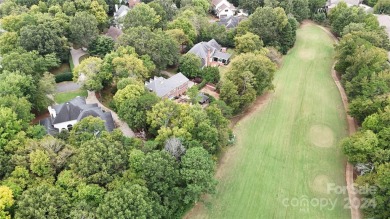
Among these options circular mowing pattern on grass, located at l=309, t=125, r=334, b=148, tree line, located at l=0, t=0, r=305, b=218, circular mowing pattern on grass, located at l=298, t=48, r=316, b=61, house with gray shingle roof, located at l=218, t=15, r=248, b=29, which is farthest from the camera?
house with gray shingle roof, located at l=218, t=15, r=248, b=29

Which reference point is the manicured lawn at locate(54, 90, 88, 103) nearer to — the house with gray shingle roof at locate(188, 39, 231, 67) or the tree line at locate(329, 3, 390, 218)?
the house with gray shingle roof at locate(188, 39, 231, 67)

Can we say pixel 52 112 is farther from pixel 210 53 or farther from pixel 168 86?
pixel 210 53

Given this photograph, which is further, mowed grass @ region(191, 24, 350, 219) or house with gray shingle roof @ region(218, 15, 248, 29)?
house with gray shingle roof @ region(218, 15, 248, 29)

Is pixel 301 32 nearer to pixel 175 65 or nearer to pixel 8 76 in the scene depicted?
pixel 175 65

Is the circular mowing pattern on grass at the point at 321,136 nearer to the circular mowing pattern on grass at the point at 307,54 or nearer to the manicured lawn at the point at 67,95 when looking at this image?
the circular mowing pattern on grass at the point at 307,54

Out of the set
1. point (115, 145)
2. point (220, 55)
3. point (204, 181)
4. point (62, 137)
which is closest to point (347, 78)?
point (220, 55)

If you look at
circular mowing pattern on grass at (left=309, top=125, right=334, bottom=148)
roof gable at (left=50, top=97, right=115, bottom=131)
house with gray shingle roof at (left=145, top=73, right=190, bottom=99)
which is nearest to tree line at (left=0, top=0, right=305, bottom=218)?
house with gray shingle roof at (left=145, top=73, right=190, bottom=99)

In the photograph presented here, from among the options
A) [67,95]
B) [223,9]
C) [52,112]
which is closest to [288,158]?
[52,112]
